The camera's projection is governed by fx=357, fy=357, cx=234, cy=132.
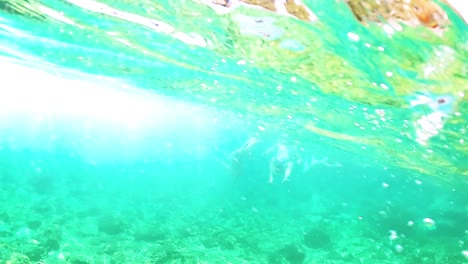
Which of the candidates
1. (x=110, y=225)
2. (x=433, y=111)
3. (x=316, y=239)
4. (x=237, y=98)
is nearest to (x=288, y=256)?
(x=316, y=239)

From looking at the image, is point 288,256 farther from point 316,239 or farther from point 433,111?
point 433,111

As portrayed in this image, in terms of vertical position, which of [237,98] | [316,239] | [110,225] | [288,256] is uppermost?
[237,98]

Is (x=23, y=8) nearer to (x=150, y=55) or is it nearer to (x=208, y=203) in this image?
(x=150, y=55)

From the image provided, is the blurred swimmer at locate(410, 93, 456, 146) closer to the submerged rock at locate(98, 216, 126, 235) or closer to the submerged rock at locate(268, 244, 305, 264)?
the submerged rock at locate(268, 244, 305, 264)

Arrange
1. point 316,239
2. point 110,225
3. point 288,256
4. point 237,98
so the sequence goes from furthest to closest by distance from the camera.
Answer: point 237,98 → point 316,239 → point 288,256 → point 110,225

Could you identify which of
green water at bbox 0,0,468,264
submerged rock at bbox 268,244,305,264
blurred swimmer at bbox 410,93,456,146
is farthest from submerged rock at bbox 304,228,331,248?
blurred swimmer at bbox 410,93,456,146

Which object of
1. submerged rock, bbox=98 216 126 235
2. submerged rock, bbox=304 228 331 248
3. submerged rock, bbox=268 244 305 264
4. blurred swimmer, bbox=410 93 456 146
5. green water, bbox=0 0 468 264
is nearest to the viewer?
green water, bbox=0 0 468 264

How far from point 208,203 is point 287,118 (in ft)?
38.7

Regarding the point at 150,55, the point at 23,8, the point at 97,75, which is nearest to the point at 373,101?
the point at 150,55

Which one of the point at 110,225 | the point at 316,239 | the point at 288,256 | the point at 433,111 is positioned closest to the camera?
the point at 433,111

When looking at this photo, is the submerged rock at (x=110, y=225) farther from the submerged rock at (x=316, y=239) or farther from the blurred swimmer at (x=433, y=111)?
the blurred swimmer at (x=433, y=111)

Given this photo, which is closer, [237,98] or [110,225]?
[110,225]

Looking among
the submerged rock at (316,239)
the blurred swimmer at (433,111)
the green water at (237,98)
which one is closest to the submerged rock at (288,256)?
the green water at (237,98)

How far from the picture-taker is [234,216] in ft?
92.8
